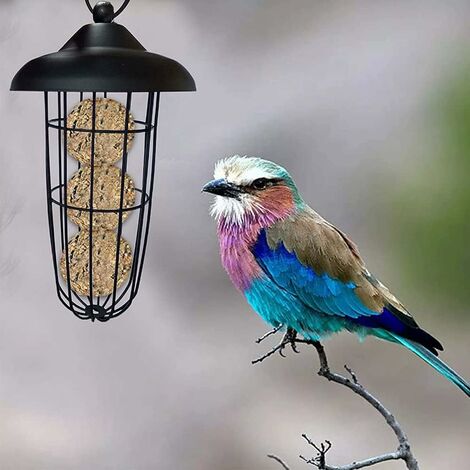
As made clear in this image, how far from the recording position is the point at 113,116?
1.36 metres

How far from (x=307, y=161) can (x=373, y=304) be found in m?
0.83

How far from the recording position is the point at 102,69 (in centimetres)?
111

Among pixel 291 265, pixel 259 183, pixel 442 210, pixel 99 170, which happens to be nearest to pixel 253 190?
pixel 259 183

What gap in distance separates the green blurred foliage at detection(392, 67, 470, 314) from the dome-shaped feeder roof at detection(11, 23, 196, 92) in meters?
1.15

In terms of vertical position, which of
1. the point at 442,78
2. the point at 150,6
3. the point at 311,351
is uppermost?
the point at 150,6

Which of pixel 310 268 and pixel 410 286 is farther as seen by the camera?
pixel 410 286

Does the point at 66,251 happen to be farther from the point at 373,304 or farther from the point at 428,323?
the point at 428,323

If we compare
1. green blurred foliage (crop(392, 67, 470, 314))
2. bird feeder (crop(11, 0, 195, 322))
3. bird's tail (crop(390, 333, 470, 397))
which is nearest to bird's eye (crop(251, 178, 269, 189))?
bird feeder (crop(11, 0, 195, 322))

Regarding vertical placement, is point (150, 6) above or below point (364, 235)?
above

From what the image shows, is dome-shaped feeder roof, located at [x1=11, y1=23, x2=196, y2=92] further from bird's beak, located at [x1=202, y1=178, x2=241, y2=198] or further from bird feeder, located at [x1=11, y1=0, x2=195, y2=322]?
bird's beak, located at [x1=202, y1=178, x2=241, y2=198]

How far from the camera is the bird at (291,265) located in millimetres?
1397

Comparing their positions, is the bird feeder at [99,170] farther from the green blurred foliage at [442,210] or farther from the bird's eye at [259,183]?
the green blurred foliage at [442,210]

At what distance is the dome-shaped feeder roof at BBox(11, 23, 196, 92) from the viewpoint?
1107mm

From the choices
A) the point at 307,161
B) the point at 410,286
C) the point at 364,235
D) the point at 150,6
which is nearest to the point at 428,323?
the point at 410,286
